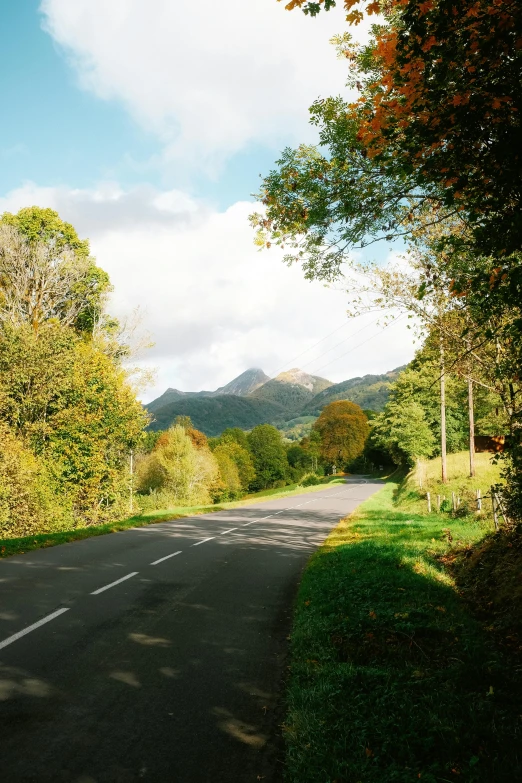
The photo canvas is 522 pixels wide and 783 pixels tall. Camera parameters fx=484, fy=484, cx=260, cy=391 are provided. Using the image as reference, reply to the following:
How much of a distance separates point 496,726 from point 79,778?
3091 millimetres

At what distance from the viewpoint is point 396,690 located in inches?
169

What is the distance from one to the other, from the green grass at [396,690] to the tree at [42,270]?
66.1ft

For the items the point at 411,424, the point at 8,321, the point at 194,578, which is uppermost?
the point at 8,321

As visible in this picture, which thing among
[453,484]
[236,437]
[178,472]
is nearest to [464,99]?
[453,484]

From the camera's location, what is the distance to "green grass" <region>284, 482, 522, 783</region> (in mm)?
3322

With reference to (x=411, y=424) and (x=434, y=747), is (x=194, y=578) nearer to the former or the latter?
(x=434, y=747)

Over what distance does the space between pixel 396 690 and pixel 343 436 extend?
3650 inches

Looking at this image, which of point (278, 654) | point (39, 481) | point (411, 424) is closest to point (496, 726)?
point (278, 654)

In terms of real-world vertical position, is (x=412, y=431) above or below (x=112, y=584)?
above

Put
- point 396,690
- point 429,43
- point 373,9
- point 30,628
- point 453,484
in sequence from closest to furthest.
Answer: point 396,690
point 429,43
point 373,9
point 30,628
point 453,484

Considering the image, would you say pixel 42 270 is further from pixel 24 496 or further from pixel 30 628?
pixel 30 628

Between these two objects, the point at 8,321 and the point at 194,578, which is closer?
the point at 194,578

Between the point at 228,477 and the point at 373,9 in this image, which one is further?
the point at 228,477

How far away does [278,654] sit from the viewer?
5598 millimetres
